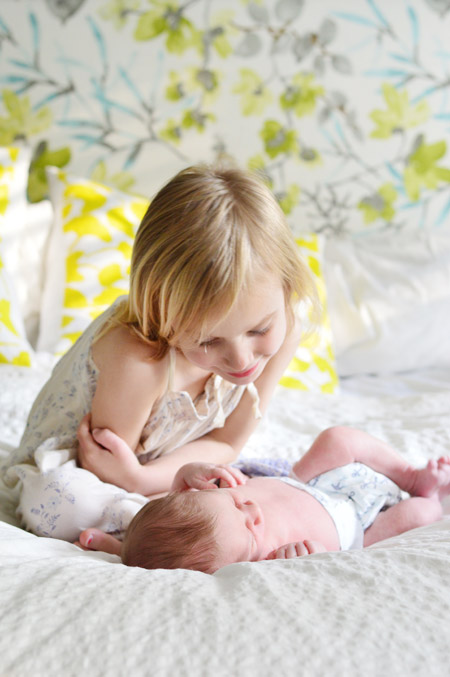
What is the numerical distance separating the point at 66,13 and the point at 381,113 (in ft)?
3.49

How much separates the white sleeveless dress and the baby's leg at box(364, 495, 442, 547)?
0.28 m

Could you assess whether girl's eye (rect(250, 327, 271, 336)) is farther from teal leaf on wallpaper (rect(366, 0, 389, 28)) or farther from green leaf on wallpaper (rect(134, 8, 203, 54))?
teal leaf on wallpaper (rect(366, 0, 389, 28))

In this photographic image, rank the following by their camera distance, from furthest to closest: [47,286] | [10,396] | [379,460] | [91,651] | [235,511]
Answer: [47,286]
[10,396]
[379,460]
[235,511]
[91,651]

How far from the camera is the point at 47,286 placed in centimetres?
214

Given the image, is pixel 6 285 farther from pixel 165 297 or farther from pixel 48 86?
pixel 165 297

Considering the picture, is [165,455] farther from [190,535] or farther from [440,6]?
[440,6]

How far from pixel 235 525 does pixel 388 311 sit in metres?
1.47

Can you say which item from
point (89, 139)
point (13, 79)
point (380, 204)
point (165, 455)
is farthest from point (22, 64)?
point (165, 455)

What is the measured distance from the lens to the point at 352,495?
1157 millimetres

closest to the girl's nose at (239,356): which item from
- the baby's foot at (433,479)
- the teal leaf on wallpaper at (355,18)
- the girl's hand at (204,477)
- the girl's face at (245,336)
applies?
the girl's face at (245,336)

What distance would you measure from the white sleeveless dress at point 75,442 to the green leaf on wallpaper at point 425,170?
1490 mm

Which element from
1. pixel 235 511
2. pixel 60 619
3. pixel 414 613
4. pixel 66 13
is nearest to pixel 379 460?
pixel 235 511

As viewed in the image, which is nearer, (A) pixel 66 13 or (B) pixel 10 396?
(B) pixel 10 396

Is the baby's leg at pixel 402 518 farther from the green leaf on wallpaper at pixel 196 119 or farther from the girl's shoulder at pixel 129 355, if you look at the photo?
the green leaf on wallpaper at pixel 196 119
